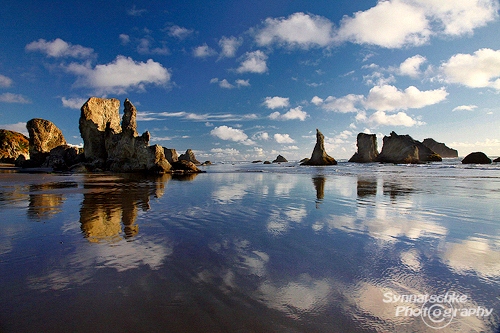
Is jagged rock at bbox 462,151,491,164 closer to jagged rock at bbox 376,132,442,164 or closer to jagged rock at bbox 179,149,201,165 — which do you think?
jagged rock at bbox 376,132,442,164

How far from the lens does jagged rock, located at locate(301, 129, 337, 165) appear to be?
293 ft

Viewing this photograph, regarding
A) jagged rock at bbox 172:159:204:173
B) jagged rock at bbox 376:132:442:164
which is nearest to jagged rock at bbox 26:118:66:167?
jagged rock at bbox 172:159:204:173

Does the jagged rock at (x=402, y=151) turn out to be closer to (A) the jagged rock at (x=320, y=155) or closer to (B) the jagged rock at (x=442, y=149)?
(A) the jagged rock at (x=320, y=155)

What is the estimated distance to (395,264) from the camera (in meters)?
5.01

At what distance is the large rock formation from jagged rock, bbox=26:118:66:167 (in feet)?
79.0

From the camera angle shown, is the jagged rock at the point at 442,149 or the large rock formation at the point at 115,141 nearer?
the large rock formation at the point at 115,141

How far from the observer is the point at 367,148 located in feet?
352

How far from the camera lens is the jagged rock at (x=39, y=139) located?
6662 cm

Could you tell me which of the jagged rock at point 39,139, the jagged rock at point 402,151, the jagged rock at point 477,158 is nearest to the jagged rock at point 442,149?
the jagged rock at point 402,151

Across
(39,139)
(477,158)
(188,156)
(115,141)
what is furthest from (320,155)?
(39,139)

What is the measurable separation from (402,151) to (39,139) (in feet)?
411

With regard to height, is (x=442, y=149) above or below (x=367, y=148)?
Result: above

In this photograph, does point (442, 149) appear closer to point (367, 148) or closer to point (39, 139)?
point (367, 148)

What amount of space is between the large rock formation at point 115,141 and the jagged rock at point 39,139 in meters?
24.1
